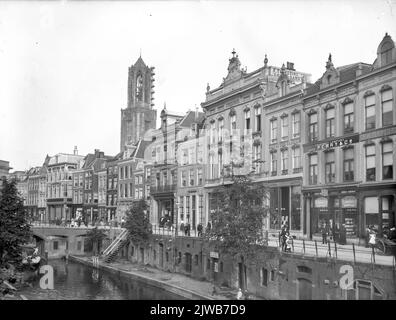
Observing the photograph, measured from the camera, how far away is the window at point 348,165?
25391 mm

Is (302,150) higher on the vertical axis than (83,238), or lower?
higher

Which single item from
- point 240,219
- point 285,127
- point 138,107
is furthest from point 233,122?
point 138,107

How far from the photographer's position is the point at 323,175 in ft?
90.0

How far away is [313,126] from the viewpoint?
1121 inches

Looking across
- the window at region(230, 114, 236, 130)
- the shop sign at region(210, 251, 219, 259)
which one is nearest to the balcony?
the window at region(230, 114, 236, 130)

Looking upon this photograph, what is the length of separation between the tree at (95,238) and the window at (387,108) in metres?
30.5

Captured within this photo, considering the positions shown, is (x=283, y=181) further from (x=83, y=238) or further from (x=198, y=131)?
(x=83, y=238)

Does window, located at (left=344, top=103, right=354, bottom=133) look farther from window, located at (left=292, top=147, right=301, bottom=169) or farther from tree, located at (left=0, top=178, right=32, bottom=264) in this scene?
tree, located at (left=0, top=178, right=32, bottom=264)

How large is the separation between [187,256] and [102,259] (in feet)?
32.6

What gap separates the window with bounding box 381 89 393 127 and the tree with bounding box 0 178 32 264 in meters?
17.1

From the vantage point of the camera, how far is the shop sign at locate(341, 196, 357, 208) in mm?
24812

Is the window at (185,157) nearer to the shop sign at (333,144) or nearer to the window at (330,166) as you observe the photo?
the shop sign at (333,144)

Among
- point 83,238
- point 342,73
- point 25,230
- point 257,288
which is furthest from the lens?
point 83,238
